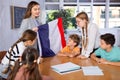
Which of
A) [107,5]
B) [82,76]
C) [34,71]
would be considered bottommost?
[82,76]

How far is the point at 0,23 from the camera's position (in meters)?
3.96

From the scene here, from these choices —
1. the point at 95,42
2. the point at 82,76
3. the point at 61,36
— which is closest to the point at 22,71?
the point at 82,76

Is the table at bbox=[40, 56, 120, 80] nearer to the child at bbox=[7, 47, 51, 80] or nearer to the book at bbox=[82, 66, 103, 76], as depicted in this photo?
the book at bbox=[82, 66, 103, 76]

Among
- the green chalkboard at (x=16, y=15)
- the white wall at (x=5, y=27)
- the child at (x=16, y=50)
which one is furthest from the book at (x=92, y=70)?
the green chalkboard at (x=16, y=15)

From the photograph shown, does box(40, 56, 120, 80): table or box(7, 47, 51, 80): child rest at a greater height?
box(7, 47, 51, 80): child

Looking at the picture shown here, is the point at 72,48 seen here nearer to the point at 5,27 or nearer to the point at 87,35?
the point at 87,35

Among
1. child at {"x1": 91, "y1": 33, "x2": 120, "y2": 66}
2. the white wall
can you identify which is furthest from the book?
the white wall

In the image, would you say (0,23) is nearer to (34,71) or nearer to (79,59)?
(79,59)

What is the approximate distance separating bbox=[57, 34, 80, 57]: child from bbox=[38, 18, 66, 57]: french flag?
15 centimetres

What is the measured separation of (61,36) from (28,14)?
0.68 metres

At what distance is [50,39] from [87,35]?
0.61 meters

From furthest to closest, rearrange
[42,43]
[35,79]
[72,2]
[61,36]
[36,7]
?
[72,2], [61,36], [42,43], [36,7], [35,79]

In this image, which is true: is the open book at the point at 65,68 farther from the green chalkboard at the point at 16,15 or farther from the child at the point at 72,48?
the green chalkboard at the point at 16,15

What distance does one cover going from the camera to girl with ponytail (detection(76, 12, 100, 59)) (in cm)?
272
